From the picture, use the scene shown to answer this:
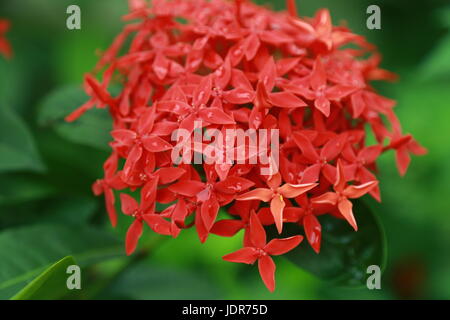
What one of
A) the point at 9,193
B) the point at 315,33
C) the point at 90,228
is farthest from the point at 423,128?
the point at 9,193

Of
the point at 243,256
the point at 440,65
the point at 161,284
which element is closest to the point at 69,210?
the point at 161,284

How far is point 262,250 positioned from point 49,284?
0.36 meters

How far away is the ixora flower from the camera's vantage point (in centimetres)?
86

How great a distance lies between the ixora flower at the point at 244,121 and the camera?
864 mm

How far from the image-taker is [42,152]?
4.94 ft

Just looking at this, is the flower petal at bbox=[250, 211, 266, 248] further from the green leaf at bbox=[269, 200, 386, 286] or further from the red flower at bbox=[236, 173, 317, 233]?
the green leaf at bbox=[269, 200, 386, 286]

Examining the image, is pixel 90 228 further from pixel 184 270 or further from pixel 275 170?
pixel 275 170

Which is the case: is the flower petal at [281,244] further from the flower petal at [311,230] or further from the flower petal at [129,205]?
the flower petal at [129,205]

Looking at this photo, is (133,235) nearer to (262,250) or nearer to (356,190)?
(262,250)

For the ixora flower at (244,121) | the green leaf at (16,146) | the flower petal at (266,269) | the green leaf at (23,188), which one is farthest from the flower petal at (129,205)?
the green leaf at (23,188)

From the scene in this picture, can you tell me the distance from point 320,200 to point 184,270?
878mm

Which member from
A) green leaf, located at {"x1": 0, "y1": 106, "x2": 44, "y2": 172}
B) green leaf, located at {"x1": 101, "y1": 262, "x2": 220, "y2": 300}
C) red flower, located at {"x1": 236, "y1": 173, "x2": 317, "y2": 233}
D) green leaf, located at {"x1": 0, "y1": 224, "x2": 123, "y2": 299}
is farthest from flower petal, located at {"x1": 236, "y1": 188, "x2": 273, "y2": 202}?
green leaf, located at {"x1": 101, "y1": 262, "x2": 220, "y2": 300}

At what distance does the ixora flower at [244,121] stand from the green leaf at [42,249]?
0.71 ft

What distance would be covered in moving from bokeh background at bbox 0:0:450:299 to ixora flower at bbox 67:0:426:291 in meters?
0.23
